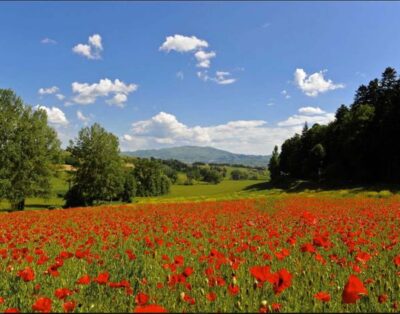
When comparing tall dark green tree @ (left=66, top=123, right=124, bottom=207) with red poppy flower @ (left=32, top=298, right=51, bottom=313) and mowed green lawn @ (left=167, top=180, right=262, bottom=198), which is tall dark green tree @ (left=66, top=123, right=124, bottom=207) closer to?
mowed green lawn @ (left=167, top=180, right=262, bottom=198)

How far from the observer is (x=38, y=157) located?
155 ft

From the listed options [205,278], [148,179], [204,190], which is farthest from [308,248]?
[148,179]

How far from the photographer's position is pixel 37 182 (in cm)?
4775

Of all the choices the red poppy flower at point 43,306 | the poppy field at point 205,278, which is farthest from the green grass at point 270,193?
the red poppy flower at point 43,306

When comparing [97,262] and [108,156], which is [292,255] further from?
[108,156]

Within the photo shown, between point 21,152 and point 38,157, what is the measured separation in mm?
1943

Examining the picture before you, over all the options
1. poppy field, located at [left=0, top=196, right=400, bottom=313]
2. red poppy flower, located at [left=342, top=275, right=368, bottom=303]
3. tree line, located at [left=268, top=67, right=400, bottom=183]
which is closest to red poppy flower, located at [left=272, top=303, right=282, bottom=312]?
poppy field, located at [left=0, top=196, right=400, bottom=313]

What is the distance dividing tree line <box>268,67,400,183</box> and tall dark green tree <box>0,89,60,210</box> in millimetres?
46211

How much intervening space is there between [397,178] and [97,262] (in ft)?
199

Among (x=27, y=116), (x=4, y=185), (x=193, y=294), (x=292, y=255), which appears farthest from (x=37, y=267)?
(x=27, y=116)

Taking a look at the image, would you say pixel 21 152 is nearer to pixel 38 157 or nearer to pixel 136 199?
pixel 38 157

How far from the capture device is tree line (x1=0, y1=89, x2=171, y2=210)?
150ft

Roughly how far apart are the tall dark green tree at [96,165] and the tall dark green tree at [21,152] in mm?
14316

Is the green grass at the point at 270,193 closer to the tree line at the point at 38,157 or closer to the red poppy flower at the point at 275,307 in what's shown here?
the tree line at the point at 38,157
